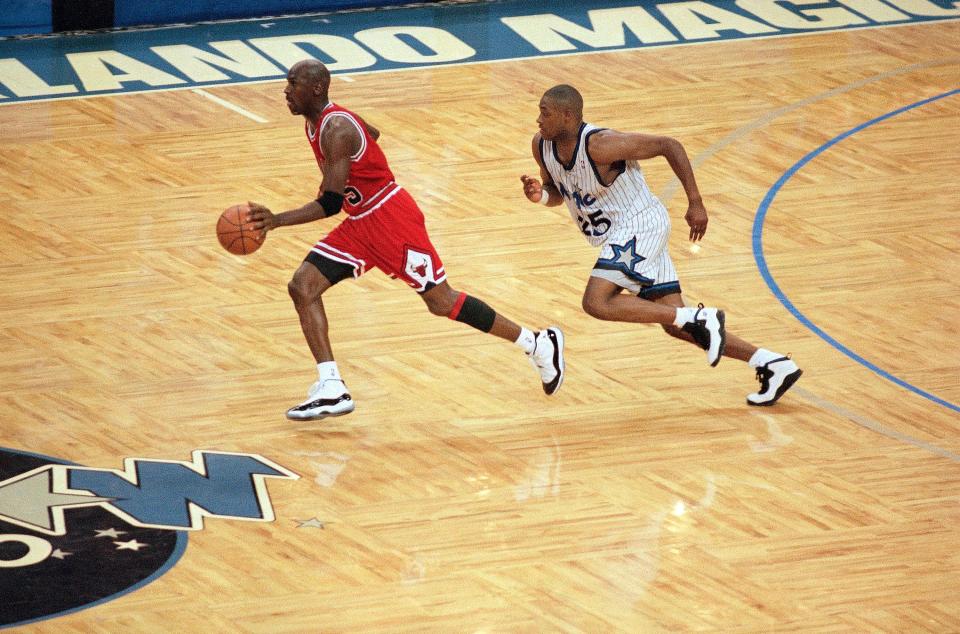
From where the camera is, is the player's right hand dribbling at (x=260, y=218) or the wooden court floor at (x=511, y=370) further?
the player's right hand dribbling at (x=260, y=218)

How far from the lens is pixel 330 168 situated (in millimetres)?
7676

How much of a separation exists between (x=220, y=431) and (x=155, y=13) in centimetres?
828

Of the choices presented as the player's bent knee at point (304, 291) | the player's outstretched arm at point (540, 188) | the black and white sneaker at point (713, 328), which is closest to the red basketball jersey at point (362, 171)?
the player's bent knee at point (304, 291)

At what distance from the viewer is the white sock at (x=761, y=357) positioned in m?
8.06

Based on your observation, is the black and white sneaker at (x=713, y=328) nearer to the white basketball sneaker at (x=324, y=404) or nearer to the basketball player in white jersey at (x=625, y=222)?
the basketball player in white jersey at (x=625, y=222)

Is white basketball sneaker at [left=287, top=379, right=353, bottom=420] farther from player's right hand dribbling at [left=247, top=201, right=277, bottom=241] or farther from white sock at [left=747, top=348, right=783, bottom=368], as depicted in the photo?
white sock at [left=747, top=348, right=783, bottom=368]

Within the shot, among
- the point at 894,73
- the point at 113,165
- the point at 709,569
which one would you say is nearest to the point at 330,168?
the point at 709,569

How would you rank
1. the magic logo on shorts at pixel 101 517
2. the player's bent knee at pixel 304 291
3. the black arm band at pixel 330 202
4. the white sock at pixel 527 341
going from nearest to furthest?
the magic logo on shorts at pixel 101 517 → the black arm band at pixel 330 202 → the player's bent knee at pixel 304 291 → the white sock at pixel 527 341

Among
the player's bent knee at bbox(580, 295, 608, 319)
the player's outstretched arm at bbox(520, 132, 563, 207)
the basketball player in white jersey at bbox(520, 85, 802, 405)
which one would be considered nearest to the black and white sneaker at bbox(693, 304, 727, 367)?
the basketball player in white jersey at bbox(520, 85, 802, 405)

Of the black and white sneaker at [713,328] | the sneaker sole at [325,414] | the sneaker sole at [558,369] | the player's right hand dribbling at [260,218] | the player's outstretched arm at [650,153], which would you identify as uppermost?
the player's outstretched arm at [650,153]

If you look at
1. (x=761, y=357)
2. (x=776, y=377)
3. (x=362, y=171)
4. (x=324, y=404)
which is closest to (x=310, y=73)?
(x=362, y=171)

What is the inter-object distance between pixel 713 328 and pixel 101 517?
10.1 feet

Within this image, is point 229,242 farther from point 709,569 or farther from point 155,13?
point 155,13

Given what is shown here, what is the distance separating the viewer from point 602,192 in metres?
7.91
